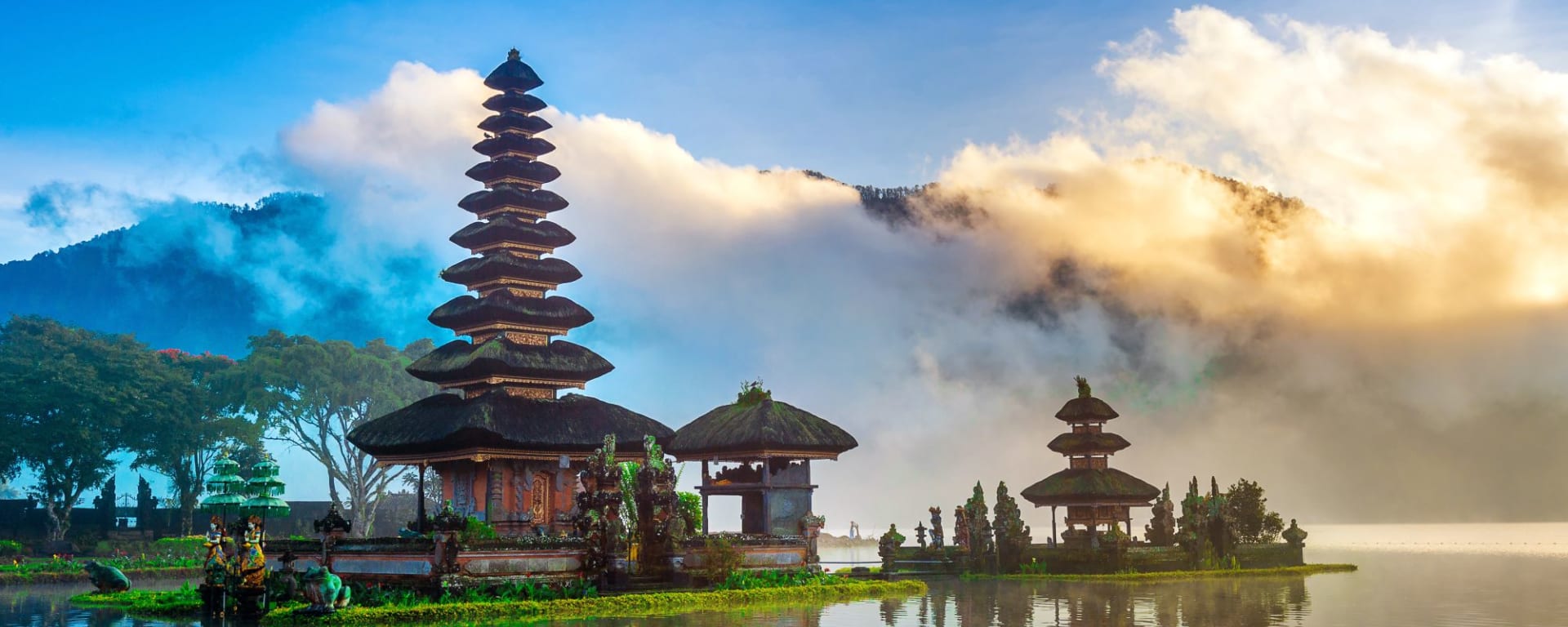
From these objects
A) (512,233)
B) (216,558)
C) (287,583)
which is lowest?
(287,583)

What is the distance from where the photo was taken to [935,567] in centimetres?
5097

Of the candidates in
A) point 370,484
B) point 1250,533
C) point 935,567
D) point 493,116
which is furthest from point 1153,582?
point 370,484

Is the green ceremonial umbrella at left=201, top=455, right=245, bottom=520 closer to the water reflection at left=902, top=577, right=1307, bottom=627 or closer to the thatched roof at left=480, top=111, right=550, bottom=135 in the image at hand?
the thatched roof at left=480, top=111, right=550, bottom=135

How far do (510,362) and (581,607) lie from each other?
45.9 feet

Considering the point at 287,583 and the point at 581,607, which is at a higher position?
the point at 287,583

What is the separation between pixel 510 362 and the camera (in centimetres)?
4459

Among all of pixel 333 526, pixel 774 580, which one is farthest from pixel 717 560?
pixel 333 526

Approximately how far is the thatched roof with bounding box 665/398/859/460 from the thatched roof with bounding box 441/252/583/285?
7622mm

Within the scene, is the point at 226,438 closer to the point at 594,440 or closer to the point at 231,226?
the point at 594,440

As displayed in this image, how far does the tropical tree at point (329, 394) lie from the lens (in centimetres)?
7212

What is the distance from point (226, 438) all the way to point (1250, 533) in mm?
53508

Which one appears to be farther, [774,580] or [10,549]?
[10,549]

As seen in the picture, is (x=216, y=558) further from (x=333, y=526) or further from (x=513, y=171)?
(x=513, y=171)

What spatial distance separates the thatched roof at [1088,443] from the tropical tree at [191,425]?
44037mm
